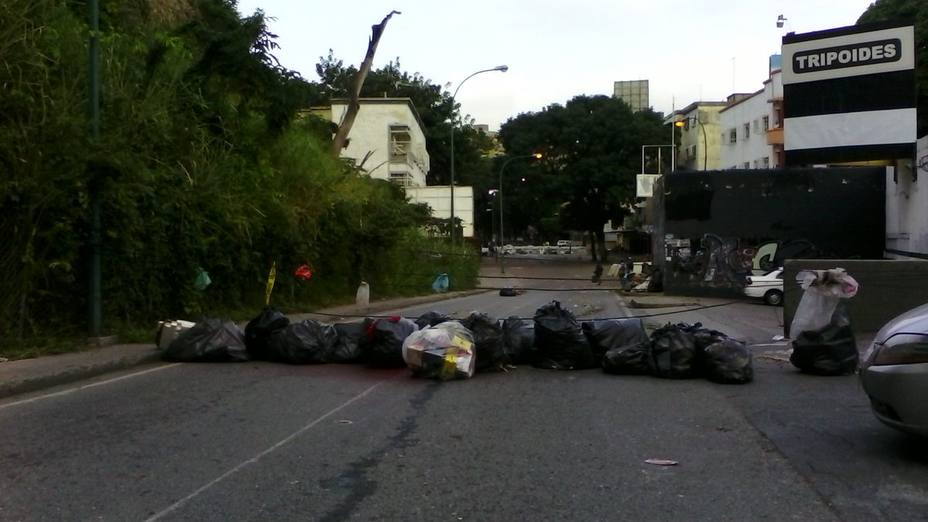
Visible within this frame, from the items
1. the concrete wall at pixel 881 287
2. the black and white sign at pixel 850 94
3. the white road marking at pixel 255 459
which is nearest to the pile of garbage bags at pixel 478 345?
the white road marking at pixel 255 459

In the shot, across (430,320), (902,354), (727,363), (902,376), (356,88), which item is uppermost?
(356,88)

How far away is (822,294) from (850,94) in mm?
20061

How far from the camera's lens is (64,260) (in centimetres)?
1285

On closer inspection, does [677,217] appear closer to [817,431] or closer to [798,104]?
[798,104]

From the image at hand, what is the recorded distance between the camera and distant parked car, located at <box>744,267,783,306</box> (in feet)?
89.5

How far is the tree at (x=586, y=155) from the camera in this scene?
211 feet

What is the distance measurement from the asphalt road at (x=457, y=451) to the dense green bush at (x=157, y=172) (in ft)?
12.1

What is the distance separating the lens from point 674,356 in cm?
999

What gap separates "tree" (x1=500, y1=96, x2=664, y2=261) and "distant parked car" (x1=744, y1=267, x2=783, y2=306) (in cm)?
3619

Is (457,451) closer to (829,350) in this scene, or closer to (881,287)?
(829,350)

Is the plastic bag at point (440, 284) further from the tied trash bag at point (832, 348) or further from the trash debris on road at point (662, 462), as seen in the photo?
the trash debris on road at point (662, 462)

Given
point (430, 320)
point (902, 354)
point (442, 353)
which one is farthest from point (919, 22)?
point (902, 354)

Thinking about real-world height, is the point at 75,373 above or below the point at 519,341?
below

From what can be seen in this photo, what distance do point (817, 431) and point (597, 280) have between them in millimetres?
38617
